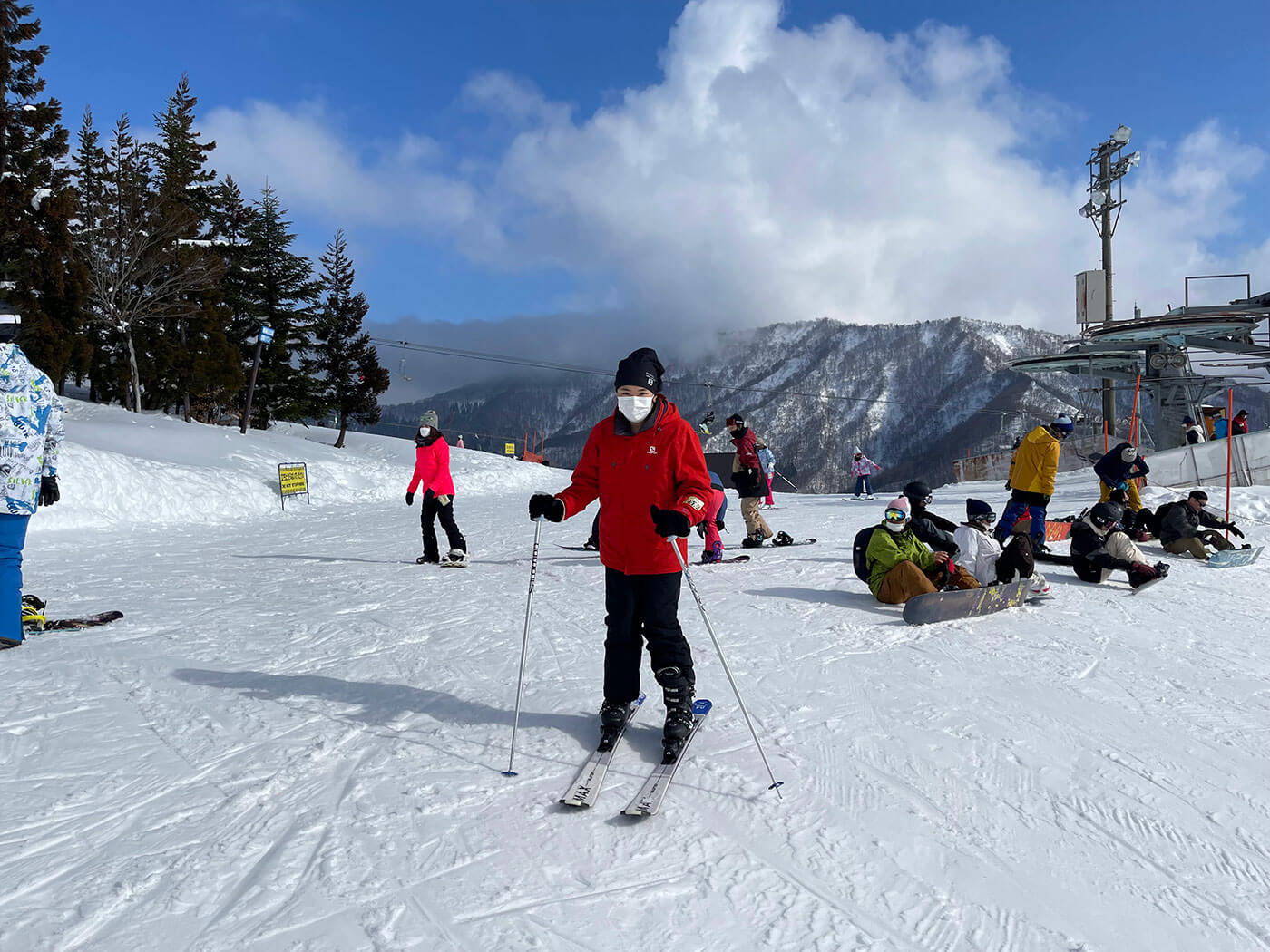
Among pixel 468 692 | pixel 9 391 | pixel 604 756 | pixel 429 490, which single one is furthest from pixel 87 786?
pixel 429 490

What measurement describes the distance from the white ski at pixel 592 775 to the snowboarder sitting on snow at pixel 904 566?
3666 mm

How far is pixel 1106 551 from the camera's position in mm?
7797

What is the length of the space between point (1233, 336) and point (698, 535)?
27.2m

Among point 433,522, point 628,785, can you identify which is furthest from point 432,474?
point 628,785

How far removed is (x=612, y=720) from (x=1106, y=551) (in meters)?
6.60

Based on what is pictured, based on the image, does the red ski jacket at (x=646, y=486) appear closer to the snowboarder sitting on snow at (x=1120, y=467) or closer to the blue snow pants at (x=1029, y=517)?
the blue snow pants at (x=1029, y=517)

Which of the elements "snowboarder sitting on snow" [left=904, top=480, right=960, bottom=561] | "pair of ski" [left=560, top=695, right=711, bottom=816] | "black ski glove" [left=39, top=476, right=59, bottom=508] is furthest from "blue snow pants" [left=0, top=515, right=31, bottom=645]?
"snowboarder sitting on snow" [left=904, top=480, right=960, bottom=561]

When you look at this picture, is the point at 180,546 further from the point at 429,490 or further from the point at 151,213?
the point at 151,213

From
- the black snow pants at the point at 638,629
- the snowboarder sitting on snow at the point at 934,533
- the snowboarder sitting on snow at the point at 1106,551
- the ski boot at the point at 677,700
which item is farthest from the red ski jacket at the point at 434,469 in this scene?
the snowboarder sitting on snow at the point at 1106,551

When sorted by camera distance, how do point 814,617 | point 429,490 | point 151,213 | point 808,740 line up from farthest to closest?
point 151,213 < point 429,490 < point 814,617 < point 808,740

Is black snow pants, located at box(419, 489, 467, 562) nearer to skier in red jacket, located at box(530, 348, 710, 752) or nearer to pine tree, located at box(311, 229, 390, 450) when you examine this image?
skier in red jacket, located at box(530, 348, 710, 752)

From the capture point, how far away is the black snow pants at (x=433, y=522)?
8641mm

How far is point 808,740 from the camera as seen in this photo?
3604 mm

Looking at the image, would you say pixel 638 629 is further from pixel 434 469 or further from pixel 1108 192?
pixel 1108 192
